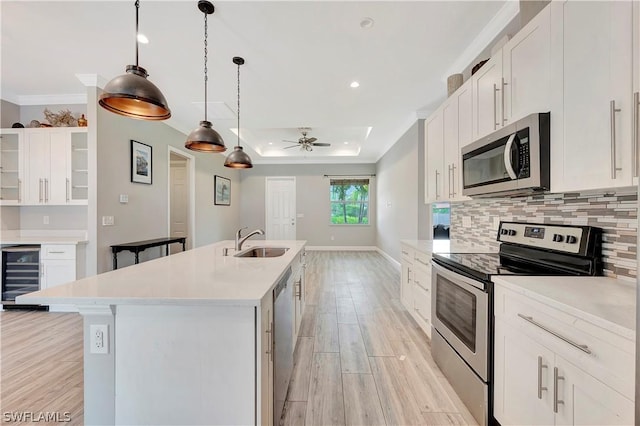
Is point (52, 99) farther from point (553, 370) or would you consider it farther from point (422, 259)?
point (553, 370)

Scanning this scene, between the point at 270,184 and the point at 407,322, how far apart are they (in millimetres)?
6316

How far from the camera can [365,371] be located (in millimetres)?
2082

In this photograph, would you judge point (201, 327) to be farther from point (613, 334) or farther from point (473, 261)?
point (473, 261)

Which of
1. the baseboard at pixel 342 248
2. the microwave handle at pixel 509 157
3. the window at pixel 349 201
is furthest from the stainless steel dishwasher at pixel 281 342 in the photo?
the window at pixel 349 201

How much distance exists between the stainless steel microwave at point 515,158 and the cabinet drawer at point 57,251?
4479 mm

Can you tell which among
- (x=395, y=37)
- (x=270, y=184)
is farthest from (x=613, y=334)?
(x=270, y=184)

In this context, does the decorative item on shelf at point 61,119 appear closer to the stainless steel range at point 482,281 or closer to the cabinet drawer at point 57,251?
the cabinet drawer at point 57,251

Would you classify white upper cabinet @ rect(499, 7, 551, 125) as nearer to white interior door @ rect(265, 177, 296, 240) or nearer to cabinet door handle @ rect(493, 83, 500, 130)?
cabinet door handle @ rect(493, 83, 500, 130)

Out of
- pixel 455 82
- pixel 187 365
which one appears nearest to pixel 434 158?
pixel 455 82

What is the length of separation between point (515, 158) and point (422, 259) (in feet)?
4.00

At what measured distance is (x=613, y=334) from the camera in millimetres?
852

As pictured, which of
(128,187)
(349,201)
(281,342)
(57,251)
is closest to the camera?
(281,342)

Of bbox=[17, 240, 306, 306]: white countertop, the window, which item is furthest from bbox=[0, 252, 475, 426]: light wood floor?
the window

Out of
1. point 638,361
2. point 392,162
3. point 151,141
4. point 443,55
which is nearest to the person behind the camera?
point 638,361
